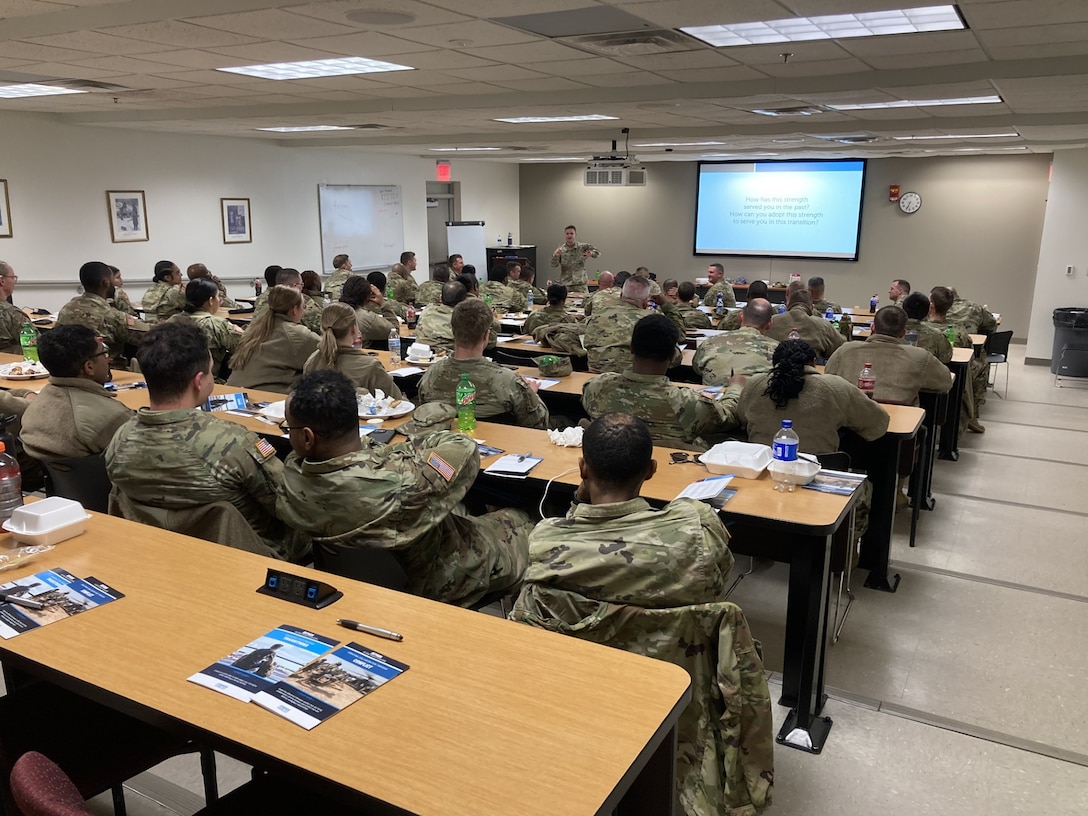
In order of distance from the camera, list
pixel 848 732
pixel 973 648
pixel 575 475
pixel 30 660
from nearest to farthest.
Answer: pixel 30 660 < pixel 848 732 < pixel 575 475 < pixel 973 648

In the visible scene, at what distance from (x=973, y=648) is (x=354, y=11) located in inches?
156

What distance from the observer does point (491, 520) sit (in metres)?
2.92

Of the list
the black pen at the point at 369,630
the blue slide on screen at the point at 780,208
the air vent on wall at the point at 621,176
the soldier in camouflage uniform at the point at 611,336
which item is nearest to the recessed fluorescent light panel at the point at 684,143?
the air vent on wall at the point at 621,176

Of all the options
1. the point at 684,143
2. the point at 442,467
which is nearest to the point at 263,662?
the point at 442,467

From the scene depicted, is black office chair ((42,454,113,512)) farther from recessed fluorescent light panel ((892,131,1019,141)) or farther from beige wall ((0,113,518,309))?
recessed fluorescent light panel ((892,131,1019,141))

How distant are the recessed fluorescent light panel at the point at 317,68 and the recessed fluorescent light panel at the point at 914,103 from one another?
3.66 meters

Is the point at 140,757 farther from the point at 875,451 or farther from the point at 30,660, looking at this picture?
the point at 875,451

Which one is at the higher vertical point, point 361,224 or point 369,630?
point 361,224

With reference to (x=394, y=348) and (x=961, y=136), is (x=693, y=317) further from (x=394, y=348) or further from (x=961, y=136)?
(x=961, y=136)

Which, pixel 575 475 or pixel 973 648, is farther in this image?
pixel 973 648

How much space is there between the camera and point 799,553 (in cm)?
270

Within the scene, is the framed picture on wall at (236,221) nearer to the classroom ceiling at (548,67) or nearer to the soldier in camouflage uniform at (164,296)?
the classroom ceiling at (548,67)

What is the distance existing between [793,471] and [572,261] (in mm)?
9458

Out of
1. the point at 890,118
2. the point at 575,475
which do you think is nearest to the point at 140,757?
the point at 575,475
